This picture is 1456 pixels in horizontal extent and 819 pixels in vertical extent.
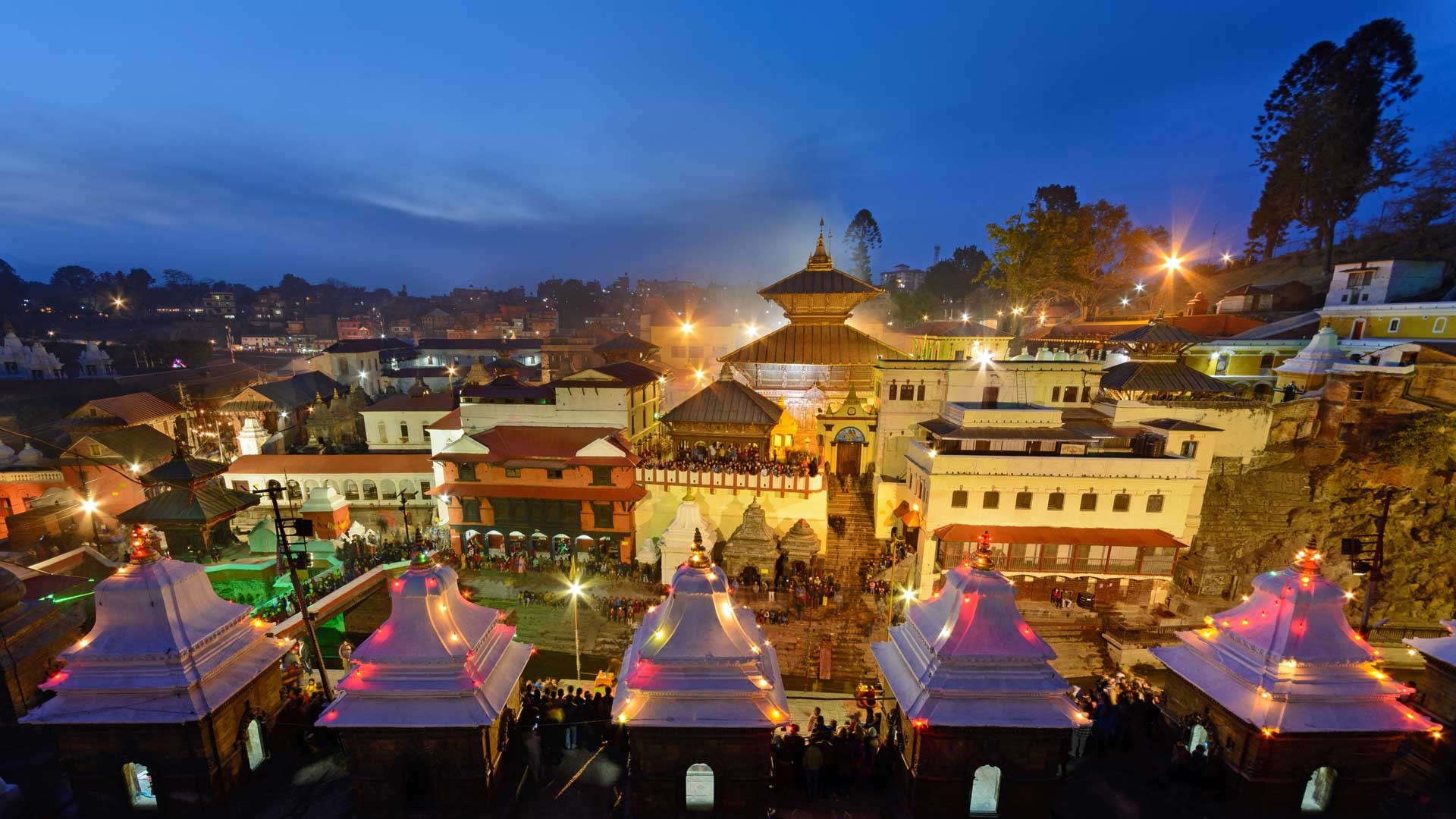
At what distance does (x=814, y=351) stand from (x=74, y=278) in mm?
160552

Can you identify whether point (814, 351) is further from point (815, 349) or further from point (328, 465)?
point (328, 465)

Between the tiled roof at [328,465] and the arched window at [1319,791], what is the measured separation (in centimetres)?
3164

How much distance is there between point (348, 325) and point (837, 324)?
10367cm

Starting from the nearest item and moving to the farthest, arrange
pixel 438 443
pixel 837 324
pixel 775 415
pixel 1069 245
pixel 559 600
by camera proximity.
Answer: pixel 559 600, pixel 775 415, pixel 438 443, pixel 837 324, pixel 1069 245

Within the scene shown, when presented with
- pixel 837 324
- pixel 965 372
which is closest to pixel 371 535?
pixel 837 324

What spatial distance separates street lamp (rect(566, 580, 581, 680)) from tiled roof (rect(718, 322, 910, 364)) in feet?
46.3

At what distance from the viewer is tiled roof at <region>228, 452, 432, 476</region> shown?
28.1 metres

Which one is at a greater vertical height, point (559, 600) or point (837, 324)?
point (837, 324)

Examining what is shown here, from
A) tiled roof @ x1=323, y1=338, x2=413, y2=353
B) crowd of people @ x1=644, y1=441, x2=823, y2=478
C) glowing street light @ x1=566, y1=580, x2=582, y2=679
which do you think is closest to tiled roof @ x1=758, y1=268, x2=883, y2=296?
crowd of people @ x1=644, y1=441, x2=823, y2=478

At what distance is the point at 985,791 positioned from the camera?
8.47 metres

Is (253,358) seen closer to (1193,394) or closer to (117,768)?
(117,768)

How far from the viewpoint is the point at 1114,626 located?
1923 centimetres

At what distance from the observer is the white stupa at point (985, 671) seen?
7848 mm

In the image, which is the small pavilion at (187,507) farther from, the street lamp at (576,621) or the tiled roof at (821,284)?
the tiled roof at (821,284)
